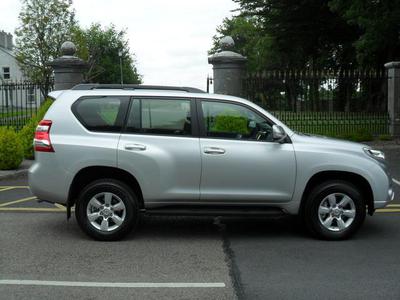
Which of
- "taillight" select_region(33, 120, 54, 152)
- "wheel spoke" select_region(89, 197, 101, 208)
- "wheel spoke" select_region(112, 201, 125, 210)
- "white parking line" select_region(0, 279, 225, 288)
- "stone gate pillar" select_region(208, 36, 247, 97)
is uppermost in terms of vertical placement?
"stone gate pillar" select_region(208, 36, 247, 97)

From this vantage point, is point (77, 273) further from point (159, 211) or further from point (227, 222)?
point (227, 222)

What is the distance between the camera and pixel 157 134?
272 inches

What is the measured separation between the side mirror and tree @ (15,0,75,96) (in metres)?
37.4

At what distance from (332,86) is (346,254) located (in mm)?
13395

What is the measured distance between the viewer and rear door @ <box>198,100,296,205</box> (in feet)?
22.3

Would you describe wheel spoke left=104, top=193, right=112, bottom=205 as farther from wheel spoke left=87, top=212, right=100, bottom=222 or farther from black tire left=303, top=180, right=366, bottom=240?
black tire left=303, top=180, right=366, bottom=240

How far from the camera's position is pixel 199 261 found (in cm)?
606

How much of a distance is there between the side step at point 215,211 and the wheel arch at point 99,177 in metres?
0.29

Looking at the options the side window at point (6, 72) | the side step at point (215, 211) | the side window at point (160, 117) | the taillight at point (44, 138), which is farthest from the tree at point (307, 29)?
the side window at point (6, 72)

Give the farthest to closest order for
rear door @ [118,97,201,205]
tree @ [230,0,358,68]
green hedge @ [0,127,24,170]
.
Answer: tree @ [230,0,358,68]
green hedge @ [0,127,24,170]
rear door @ [118,97,201,205]

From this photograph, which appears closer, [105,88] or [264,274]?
[264,274]

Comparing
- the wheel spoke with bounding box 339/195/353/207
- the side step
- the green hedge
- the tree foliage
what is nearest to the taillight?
the side step

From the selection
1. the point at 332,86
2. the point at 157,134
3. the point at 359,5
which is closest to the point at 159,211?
the point at 157,134

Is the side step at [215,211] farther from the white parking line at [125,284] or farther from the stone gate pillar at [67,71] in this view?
the stone gate pillar at [67,71]
